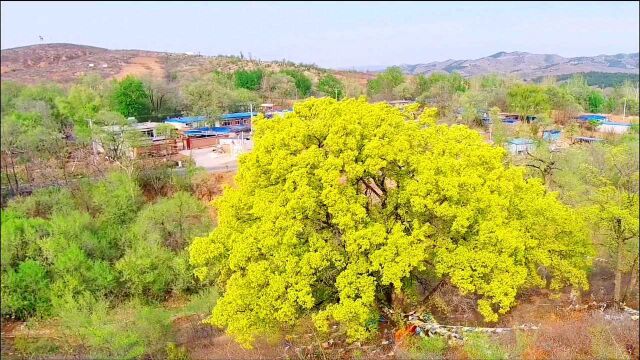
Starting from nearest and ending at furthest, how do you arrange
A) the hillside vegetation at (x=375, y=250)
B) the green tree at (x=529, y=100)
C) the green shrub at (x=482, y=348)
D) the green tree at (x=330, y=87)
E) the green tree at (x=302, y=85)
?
1. the green shrub at (x=482, y=348)
2. the hillside vegetation at (x=375, y=250)
3. the green tree at (x=529, y=100)
4. the green tree at (x=330, y=87)
5. the green tree at (x=302, y=85)

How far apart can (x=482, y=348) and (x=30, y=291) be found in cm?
1054

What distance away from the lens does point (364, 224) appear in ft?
26.3

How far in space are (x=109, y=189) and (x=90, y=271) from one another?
9.72 feet

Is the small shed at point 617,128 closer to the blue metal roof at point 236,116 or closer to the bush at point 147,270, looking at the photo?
the bush at point 147,270

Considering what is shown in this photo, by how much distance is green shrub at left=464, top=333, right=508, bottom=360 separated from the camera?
A: 613 cm

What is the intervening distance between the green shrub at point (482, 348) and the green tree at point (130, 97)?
2090 centimetres

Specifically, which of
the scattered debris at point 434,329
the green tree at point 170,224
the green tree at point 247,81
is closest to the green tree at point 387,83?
the green tree at point 247,81

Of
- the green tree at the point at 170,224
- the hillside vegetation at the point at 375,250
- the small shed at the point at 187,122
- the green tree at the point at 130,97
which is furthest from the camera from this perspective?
the small shed at the point at 187,122

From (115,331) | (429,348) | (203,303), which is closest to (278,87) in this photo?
(203,303)

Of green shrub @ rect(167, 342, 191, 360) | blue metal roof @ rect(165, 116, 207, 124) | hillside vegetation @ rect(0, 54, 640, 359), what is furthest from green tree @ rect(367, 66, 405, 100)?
green shrub @ rect(167, 342, 191, 360)

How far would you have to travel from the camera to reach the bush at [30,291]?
10781mm

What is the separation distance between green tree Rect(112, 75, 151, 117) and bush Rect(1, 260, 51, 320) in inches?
507

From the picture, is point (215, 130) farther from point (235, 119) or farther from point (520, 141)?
point (520, 141)

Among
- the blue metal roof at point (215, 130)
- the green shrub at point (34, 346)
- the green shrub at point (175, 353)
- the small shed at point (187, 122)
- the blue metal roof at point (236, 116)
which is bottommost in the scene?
the green shrub at point (34, 346)
